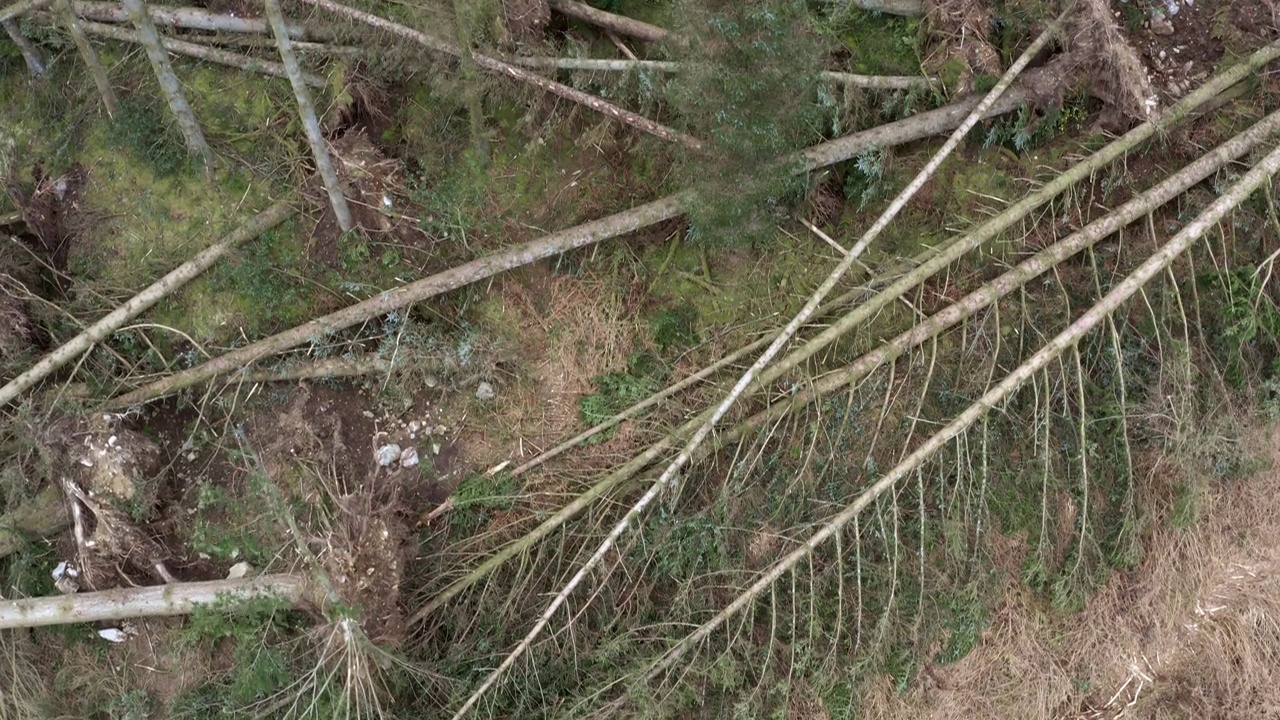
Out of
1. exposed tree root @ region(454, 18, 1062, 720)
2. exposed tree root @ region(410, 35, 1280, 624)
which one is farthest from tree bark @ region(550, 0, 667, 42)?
exposed tree root @ region(410, 35, 1280, 624)

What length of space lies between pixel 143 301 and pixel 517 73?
2.66m

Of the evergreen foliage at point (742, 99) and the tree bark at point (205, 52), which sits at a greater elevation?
the evergreen foliage at point (742, 99)

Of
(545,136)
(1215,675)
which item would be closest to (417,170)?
(545,136)

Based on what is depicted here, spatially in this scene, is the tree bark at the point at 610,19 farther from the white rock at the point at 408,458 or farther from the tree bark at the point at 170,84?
the white rock at the point at 408,458

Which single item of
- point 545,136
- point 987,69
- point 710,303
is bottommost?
point 710,303

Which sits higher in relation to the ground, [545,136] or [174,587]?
[545,136]

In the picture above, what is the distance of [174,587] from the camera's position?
449 cm

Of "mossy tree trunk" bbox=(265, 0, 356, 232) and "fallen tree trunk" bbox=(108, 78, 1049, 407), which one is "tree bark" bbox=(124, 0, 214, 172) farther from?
"fallen tree trunk" bbox=(108, 78, 1049, 407)

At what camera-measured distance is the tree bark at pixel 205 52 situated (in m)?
5.12

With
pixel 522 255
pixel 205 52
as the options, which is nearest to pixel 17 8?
pixel 205 52

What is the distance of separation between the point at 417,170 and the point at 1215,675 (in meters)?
6.02

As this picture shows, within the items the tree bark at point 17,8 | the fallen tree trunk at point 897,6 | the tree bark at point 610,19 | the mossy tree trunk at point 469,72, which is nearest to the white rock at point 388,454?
the mossy tree trunk at point 469,72

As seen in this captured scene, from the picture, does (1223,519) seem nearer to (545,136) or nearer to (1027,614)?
(1027,614)

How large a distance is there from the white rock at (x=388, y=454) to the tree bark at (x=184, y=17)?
2.83 meters
